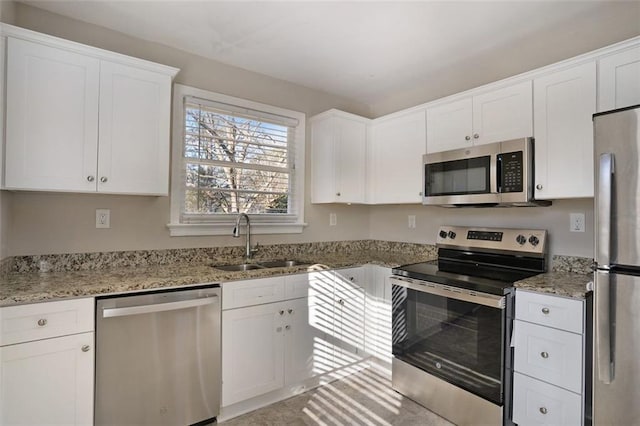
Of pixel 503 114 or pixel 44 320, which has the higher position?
pixel 503 114

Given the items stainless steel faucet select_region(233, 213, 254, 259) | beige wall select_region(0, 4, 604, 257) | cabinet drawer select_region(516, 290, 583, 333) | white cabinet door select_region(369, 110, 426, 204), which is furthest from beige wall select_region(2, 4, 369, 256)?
cabinet drawer select_region(516, 290, 583, 333)

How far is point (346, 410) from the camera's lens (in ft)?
7.44

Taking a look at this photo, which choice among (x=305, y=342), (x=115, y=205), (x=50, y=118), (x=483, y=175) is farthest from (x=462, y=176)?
(x=50, y=118)

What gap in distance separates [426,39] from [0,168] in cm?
261

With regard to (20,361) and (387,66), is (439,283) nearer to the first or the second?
(387,66)

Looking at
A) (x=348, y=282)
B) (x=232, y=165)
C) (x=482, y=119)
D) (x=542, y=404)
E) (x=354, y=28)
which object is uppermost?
(x=354, y=28)

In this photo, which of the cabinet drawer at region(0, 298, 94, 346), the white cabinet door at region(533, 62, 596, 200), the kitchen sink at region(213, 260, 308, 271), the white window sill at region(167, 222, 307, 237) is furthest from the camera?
the kitchen sink at region(213, 260, 308, 271)

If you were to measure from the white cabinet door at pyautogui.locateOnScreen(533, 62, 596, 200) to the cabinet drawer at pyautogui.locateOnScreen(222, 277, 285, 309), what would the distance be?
179 centimetres

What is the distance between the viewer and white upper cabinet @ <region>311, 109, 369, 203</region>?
9.99 ft

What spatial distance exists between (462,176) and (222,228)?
186cm

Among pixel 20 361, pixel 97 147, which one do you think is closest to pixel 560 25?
pixel 97 147

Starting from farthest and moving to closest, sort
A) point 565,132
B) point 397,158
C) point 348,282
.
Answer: point 397,158
point 348,282
point 565,132

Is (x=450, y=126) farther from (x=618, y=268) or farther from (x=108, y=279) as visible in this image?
(x=108, y=279)

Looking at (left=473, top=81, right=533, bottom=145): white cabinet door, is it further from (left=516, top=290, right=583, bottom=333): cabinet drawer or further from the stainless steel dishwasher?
the stainless steel dishwasher
